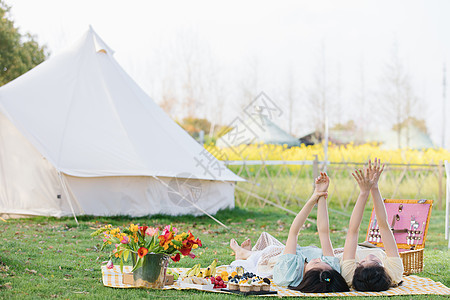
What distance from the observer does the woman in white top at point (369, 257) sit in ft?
12.5

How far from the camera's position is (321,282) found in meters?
3.79

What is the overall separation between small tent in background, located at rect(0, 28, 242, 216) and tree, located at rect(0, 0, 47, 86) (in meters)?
7.50

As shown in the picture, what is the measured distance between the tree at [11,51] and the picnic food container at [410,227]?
13063 millimetres

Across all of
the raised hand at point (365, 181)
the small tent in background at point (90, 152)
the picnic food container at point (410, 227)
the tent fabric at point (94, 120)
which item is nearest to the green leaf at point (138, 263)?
the raised hand at point (365, 181)

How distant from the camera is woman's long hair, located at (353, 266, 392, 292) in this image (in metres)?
3.83

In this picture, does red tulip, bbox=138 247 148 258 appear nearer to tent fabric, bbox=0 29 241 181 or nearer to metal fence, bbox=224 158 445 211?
tent fabric, bbox=0 29 241 181

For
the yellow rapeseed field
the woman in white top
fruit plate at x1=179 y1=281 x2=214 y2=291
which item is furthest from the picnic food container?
the yellow rapeseed field

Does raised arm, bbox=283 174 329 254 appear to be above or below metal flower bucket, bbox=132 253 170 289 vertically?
above

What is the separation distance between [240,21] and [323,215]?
1713 centimetres

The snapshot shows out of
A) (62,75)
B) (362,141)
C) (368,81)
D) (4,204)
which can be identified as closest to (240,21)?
(368,81)

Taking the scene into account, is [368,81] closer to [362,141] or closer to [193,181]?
[362,141]

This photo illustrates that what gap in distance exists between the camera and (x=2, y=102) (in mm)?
7980

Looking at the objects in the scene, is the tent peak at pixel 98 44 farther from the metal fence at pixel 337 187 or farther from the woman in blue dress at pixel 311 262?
the woman in blue dress at pixel 311 262

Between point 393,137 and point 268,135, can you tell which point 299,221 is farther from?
point 393,137
